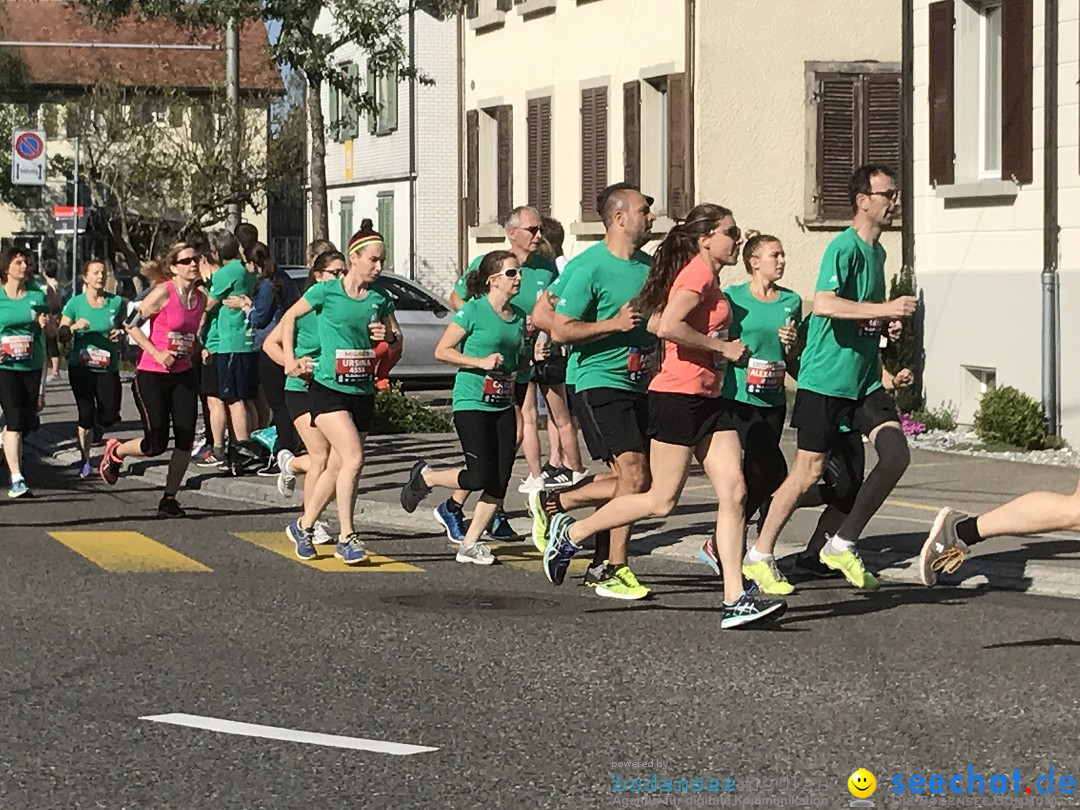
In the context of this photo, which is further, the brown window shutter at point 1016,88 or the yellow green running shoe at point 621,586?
the brown window shutter at point 1016,88

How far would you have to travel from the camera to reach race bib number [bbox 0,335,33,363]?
16344 millimetres

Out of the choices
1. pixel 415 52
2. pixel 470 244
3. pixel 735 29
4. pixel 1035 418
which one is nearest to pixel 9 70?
pixel 415 52

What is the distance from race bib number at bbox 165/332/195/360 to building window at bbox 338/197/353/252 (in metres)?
31.1

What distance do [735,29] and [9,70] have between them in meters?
54.5

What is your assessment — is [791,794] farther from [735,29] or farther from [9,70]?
[9,70]

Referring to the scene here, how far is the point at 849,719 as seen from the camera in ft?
25.8

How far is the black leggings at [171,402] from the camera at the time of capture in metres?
15.2

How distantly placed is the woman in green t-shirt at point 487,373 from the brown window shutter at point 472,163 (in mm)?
21403

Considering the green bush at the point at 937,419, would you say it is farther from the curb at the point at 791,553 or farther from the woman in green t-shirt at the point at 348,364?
the woman in green t-shirt at the point at 348,364

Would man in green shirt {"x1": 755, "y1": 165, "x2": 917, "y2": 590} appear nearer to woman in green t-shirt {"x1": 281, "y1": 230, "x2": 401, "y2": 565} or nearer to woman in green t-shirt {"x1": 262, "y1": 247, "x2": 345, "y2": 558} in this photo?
woman in green t-shirt {"x1": 281, "y1": 230, "x2": 401, "y2": 565}

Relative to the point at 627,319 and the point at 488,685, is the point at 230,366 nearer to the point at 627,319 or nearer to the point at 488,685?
the point at 627,319

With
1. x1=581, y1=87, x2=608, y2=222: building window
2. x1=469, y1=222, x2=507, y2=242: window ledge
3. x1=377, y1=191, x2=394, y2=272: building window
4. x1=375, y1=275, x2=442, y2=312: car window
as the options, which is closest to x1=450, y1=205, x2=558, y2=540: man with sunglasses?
x1=581, y1=87, x2=608, y2=222: building window

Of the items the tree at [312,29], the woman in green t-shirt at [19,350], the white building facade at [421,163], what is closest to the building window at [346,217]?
the white building facade at [421,163]

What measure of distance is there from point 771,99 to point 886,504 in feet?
41.5
